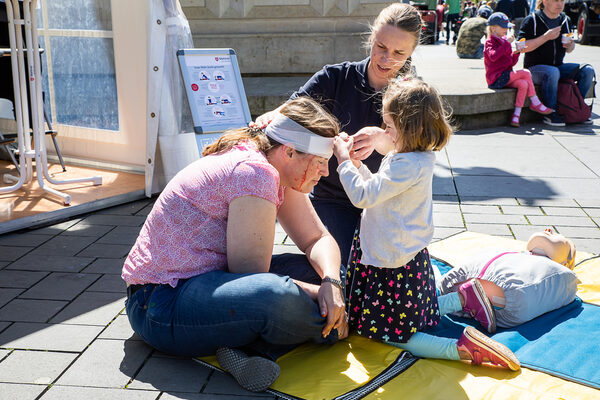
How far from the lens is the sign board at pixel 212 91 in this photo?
474cm

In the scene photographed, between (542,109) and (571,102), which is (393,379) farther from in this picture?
(571,102)

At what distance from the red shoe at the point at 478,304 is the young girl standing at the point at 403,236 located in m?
0.22

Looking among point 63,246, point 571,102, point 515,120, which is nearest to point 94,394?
point 63,246

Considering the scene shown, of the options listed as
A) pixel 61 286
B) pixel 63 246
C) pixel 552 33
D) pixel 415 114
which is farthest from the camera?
pixel 552 33

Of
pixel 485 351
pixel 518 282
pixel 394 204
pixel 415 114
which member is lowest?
pixel 485 351

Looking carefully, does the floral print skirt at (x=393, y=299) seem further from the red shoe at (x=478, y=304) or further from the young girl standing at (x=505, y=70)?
the young girl standing at (x=505, y=70)

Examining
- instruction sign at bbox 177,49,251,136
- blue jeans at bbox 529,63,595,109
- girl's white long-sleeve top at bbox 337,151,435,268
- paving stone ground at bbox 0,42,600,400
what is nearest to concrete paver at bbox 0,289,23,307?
paving stone ground at bbox 0,42,600,400

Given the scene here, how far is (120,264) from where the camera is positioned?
3.55 metres

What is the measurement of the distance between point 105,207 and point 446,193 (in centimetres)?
257

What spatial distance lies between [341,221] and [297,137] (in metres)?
0.95

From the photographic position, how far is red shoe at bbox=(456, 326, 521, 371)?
2.44m

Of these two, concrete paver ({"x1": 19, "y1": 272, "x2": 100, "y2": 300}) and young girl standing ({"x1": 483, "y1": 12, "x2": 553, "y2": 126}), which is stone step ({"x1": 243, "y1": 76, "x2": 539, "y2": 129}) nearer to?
young girl standing ({"x1": 483, "y1": 12, "x2": 553, "y2": 126})

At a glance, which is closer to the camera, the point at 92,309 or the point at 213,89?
the point at 92,309

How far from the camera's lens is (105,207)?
182 inches
